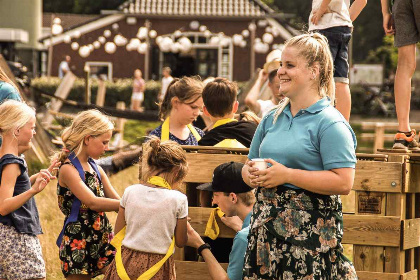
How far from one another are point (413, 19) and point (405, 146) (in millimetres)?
992

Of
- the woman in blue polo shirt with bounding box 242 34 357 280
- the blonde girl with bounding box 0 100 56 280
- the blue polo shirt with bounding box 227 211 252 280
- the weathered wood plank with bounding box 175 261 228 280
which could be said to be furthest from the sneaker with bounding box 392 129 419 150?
the blonde girl with bounding box 0 100 56 280

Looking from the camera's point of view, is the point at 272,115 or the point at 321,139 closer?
the point at 321,139

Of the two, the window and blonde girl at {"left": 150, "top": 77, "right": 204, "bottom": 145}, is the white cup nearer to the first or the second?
blonde girl at {"left": 150, "top": 77, "right": 204, "bottom": 145}

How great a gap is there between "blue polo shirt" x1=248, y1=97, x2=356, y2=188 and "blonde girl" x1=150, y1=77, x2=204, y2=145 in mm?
2061

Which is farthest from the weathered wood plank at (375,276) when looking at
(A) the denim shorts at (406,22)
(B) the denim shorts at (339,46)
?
(A) the denim shorts at (406,22)

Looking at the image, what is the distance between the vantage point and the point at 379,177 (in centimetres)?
495

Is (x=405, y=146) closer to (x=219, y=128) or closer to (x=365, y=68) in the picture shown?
(x=219, y=128)

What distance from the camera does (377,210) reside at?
197 inches

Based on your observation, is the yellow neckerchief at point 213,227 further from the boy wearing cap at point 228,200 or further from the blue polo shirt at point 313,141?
the blue polo shirt at point 313,141

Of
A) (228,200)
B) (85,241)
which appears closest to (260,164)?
Result: (228,200)

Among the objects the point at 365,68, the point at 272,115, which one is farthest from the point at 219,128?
the point at 365,68

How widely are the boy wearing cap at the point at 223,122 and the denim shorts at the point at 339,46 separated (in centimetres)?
83

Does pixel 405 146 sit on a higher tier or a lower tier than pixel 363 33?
lower

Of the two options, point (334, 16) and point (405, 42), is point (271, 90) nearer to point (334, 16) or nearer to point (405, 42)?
point (334, 16)
